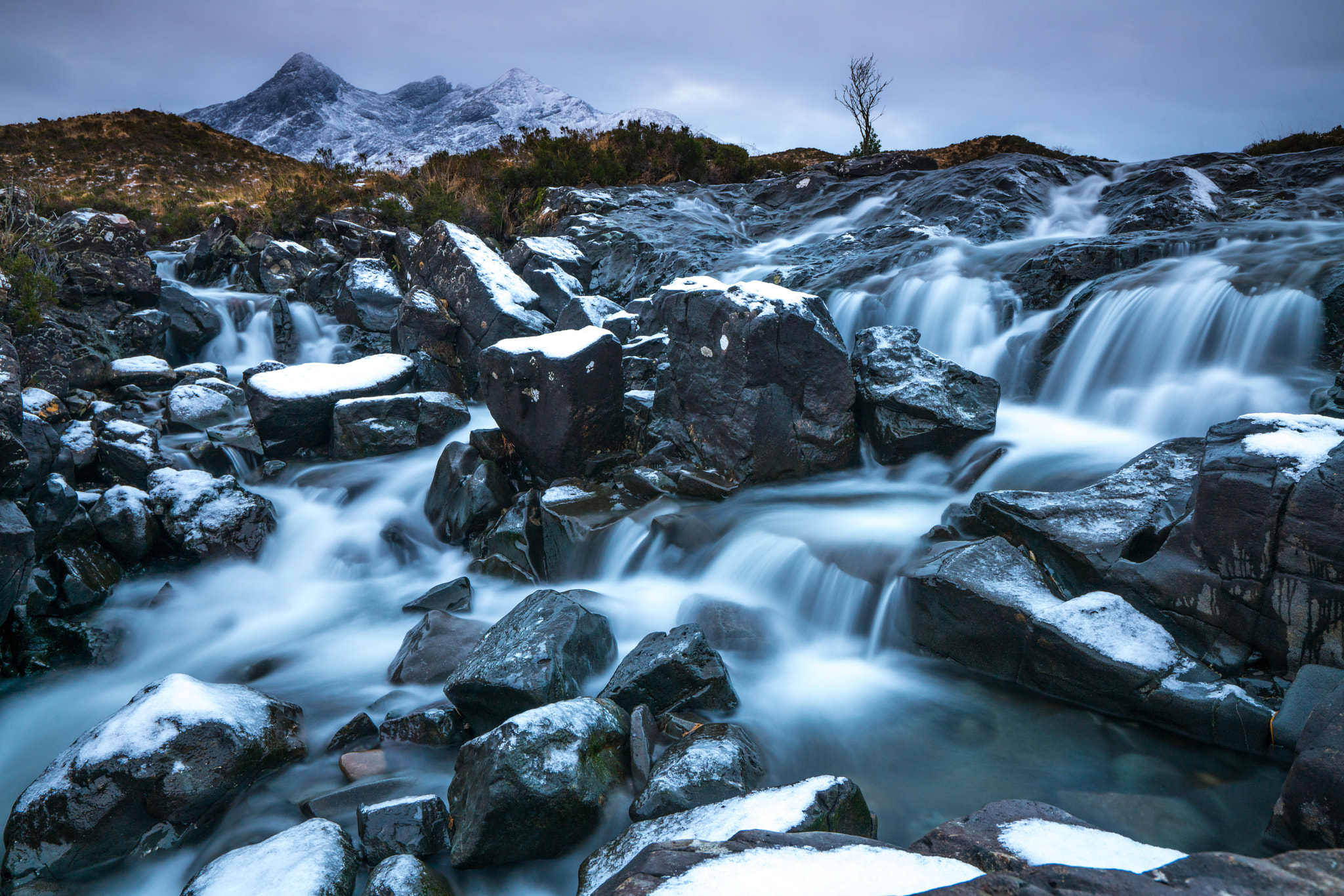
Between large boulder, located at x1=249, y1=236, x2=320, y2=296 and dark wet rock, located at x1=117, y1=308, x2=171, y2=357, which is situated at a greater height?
large boulder, located at x1=249, y1=236, x2=320, y2=296

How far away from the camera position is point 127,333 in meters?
8.30

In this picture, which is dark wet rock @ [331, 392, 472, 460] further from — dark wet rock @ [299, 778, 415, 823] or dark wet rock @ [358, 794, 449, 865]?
dark wet rock @ [358, 794, 449, 865]

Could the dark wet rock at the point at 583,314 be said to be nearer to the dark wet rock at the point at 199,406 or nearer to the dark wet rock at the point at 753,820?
the dark wet rock at the point at 199,406

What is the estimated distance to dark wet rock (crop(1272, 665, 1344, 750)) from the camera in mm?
2641

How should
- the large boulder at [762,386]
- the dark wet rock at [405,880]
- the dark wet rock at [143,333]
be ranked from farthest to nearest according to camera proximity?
the dark wet rock at [143,333] → the large boulder at [762,386] → the dark wet rock at [405,880]

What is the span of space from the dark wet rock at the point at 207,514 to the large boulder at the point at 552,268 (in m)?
4.32

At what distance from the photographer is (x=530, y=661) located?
10.8ft

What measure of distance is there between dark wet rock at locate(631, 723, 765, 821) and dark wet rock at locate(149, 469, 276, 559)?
4.28m

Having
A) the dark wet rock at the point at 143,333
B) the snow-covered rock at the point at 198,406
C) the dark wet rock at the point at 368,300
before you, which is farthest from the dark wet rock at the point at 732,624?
the dark wet rock at the point at 143,333

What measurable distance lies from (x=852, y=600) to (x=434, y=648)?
2579 millimetres

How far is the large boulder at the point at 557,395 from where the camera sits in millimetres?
5539

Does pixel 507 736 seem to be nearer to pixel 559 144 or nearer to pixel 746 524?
pixel 746 524

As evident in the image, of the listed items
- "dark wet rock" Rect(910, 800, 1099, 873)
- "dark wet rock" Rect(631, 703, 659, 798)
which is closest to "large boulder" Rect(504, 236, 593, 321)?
"dark wet rock" Rect(631, 703, 659, 798)

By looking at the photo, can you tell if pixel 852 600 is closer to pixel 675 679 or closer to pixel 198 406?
pixel 675 679
